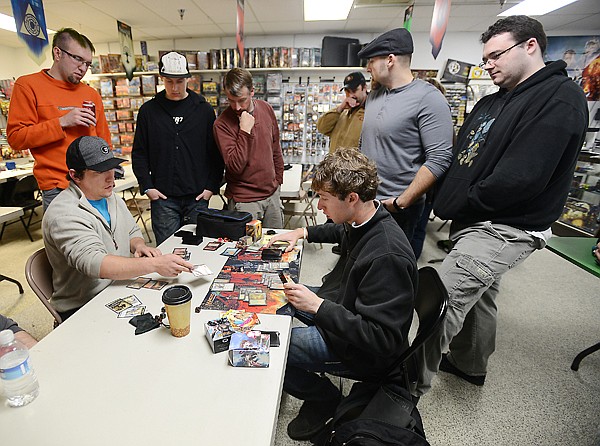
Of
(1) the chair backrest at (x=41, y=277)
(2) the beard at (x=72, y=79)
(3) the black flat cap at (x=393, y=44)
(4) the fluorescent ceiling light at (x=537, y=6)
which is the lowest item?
(1) the chair backrest at (x=41, y=277)

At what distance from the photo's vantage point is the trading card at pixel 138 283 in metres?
1.34

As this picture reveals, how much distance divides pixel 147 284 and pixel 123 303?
15cm

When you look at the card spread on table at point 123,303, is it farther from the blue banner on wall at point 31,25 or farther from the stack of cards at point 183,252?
the blue banner on wall at point 31,25

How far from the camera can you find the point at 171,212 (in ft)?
7.84

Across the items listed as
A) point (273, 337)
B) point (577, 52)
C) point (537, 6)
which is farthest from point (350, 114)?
point (577, 52)

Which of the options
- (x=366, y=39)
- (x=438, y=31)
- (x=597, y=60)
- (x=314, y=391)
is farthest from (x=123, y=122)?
(x=597, y=60)

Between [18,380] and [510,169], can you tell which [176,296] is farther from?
[510,169]

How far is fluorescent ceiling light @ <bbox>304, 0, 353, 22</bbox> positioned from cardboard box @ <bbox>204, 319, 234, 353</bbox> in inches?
A: 175

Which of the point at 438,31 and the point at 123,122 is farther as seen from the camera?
the point at 123,122

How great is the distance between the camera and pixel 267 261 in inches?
62.5

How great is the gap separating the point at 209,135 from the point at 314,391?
183 cm

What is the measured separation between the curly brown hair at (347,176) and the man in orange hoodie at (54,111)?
1.63 meters

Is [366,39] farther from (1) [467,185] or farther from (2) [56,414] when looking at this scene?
(2) [56,414]

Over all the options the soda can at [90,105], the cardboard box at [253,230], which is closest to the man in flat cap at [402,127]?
the cardboard box at [253,230]
